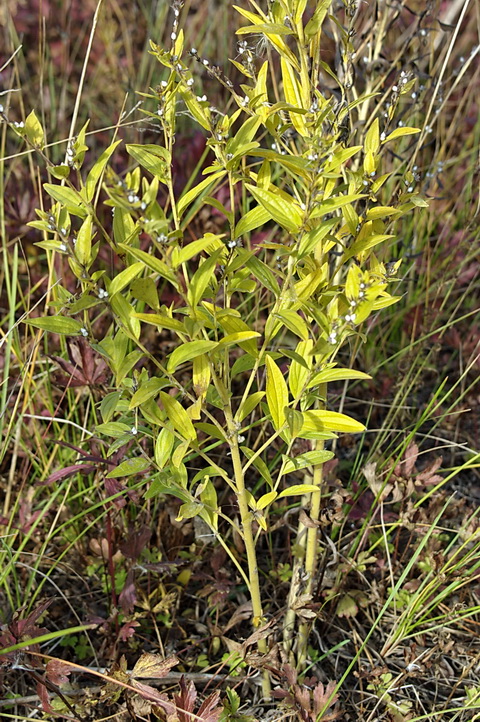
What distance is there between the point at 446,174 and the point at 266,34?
63.0 inches

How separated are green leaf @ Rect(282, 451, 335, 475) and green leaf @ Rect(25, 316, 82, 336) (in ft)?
1.25

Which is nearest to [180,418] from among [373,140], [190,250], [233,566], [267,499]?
[267,499]

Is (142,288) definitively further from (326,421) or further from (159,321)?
(326,421)

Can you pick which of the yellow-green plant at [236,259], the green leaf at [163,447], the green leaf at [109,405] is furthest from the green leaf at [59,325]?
the green leaf at [163,447]

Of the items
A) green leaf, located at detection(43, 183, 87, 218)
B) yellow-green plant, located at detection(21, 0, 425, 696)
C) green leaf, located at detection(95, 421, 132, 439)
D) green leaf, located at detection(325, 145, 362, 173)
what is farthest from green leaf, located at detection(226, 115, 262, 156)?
green leaf, located at detection(95, 421, 132, 439)

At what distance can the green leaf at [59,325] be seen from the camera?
3.03 ft

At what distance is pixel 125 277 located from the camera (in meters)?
0.91

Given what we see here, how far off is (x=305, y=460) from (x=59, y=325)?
0.43 m

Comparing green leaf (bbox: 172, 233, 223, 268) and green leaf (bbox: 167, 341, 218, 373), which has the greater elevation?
green leaf (bbox: 172, 233, 223, 268)

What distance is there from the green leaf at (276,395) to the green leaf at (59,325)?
280 millimetres

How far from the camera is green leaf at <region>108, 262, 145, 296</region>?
90 cm

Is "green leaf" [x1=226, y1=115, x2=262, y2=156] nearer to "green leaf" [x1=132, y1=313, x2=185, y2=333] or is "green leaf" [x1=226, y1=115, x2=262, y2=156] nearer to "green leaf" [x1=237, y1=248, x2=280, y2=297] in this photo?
"green leaf" [x1=237, y1=248, x2=280, y2=297]

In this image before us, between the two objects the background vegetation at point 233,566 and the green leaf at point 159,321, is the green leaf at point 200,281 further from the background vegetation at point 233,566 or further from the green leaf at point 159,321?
the background vegetation at point 233,566

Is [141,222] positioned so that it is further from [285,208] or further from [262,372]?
[262,372]
